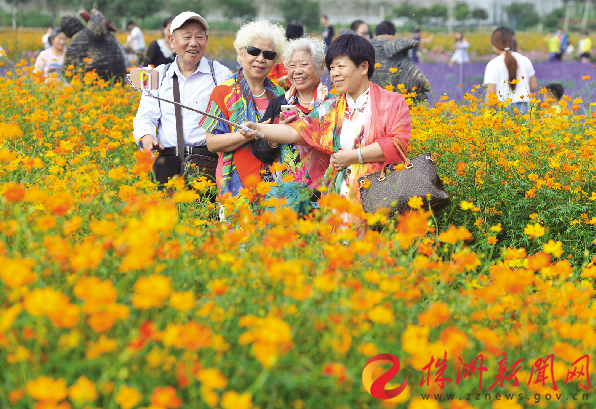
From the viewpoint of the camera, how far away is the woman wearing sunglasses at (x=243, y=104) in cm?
329

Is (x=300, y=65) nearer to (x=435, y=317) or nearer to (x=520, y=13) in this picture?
(x=435, y=317)

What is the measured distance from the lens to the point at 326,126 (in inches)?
120

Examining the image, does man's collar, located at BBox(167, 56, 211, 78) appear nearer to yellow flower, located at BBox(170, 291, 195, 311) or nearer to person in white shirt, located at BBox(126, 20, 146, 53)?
yellow flower, located at BBox(170, 291, 195, 311)

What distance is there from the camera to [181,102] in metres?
3.67

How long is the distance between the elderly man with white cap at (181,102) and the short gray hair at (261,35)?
0.38 m

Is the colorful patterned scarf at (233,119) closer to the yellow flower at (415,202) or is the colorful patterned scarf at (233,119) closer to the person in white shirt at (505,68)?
the yellow flower at (415,202)

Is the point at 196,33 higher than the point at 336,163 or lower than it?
higher

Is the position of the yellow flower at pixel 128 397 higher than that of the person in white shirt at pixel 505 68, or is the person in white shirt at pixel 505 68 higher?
the person in white shirt at pixel 505 68

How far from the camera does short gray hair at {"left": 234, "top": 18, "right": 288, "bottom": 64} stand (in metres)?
3.33

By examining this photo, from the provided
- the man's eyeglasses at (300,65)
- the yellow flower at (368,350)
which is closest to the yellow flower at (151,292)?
the yellow flower at (368,350)

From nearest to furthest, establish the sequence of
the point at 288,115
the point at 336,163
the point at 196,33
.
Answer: the point at 336,163
the point at 288,115
the point at 196,33

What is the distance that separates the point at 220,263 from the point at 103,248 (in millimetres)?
397

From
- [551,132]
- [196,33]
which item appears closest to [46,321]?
[196,33]

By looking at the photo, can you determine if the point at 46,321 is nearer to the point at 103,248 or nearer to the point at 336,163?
the point at 103,248
